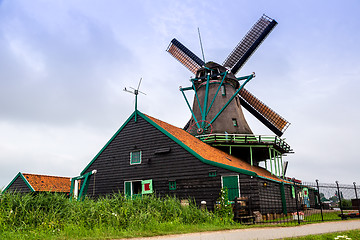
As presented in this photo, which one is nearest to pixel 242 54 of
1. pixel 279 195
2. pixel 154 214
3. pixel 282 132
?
pixel 282 132

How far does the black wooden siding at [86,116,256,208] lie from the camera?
17.4 m

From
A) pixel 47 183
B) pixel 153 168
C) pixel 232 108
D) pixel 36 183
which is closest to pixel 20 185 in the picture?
pixel 36 183

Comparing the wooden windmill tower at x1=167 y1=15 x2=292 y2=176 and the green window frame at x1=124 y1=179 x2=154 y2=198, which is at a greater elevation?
the wooden windmill tower at x1=167 y1=15 x2=292 y2=176

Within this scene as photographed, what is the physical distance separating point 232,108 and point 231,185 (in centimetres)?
1264

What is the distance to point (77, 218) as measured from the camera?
1026 centimetres

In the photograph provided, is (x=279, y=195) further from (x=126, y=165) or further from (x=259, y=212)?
(x=126, y=165)

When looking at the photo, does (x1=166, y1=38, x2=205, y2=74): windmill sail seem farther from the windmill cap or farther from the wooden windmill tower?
the windmill cap

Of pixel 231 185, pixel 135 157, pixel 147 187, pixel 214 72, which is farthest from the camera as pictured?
pixel 214 72

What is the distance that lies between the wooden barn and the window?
10484 millimetres

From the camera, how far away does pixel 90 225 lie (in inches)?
395

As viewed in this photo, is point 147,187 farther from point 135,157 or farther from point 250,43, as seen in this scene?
point 250,43

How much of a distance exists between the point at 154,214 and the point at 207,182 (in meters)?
6.03

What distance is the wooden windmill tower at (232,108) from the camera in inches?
941

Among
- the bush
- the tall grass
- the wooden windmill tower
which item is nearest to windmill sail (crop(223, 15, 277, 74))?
the wooden windmill tower
